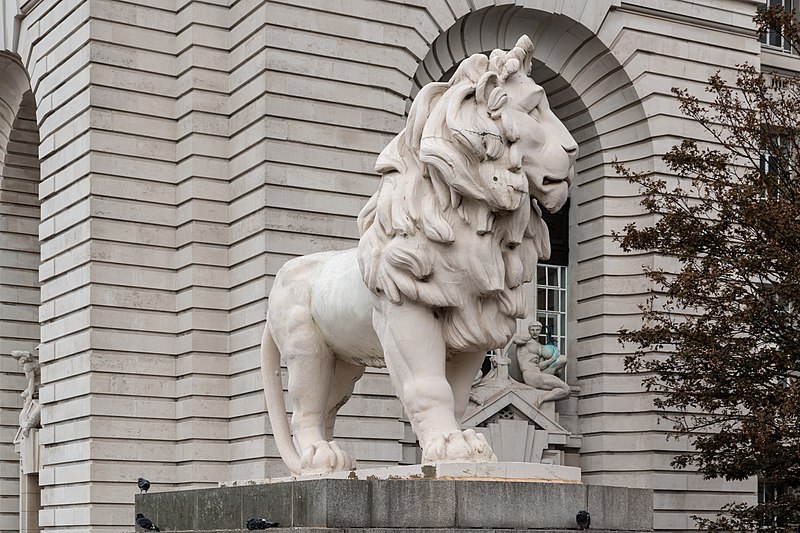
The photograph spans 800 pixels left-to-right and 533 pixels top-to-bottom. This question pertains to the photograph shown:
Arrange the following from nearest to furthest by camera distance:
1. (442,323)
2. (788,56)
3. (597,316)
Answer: (442,323), (597,316), (788,56)

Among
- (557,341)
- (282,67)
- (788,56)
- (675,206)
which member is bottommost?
(557,341)

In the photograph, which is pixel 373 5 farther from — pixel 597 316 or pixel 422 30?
pixel 597 316

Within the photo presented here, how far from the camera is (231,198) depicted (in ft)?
77.4

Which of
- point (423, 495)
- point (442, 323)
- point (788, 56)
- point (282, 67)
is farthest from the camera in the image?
point (788, 56)

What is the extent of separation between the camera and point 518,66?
9445 millimetres

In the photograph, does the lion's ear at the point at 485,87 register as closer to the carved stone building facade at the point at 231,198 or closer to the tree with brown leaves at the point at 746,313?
the tree with brown leaves at the point at 746,313

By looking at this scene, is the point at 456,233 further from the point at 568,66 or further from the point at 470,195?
the point at 568,66

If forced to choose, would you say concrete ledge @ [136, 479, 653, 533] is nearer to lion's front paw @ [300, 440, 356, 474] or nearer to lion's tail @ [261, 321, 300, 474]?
lion's front paw @ [300, 440, 356, 474]

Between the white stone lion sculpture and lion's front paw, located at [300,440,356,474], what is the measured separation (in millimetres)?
898

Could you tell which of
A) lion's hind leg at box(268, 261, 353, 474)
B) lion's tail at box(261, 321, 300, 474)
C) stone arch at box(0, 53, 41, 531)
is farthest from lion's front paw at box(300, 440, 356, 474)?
stone arch at box(0, 53, 41, 531)

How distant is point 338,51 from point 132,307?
552 cm

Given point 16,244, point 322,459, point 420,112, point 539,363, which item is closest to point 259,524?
point 322,459

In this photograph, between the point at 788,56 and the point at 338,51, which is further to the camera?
the point at 788,56

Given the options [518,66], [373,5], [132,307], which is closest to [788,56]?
[373,5]
